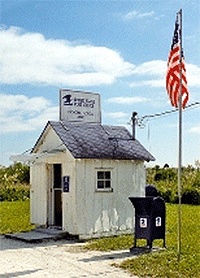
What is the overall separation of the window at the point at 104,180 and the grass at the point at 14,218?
312 centimetres

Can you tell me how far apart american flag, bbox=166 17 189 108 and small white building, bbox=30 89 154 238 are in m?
3.23

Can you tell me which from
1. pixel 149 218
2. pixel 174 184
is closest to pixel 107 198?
pixel 149 218

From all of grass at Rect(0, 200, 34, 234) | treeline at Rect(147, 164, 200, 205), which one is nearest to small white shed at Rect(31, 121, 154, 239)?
grass at Rect(0, 200, 34, 234)

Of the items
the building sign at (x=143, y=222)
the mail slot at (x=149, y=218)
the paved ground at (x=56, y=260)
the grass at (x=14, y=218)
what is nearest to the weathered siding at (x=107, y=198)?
the paved ground at (x=56, y=260)

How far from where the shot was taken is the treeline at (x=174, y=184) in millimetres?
23877

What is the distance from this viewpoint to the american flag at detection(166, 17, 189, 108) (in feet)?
34.1

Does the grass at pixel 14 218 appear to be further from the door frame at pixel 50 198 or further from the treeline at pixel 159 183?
the treeline at pixel 159 183

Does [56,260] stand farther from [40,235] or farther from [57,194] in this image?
[57,194]

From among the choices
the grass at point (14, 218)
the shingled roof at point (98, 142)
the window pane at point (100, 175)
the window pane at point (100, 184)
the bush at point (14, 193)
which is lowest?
the grass at point (14, 218)

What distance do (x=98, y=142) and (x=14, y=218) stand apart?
5925mm

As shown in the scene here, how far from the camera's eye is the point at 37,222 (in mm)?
14281

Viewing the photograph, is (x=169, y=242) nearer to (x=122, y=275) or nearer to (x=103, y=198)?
(x=103, y=198)

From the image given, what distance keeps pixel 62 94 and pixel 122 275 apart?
6644 millimetres

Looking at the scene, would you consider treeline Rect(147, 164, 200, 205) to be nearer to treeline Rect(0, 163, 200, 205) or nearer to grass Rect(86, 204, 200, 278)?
treeline Rect(0, 163, 200, 205)
